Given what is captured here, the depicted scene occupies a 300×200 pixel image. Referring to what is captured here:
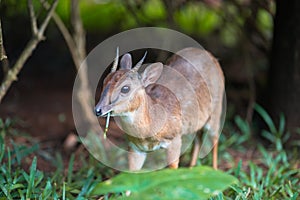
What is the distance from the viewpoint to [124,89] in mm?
3391

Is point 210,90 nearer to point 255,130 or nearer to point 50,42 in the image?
point 255,130

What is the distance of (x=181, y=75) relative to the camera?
4.25 metres

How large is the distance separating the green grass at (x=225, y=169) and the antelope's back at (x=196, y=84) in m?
0.53

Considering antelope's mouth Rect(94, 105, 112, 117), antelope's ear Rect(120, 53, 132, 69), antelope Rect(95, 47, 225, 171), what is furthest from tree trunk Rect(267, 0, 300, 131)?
antelope's mouth Rect(94, 105, 112, 117)

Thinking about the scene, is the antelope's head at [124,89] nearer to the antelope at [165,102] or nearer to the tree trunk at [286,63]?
the antelope at [165,102]

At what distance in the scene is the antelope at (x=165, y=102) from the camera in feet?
11.2

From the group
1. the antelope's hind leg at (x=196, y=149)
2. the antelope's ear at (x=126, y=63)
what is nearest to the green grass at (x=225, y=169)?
the antelope's hind leg at (x=196, y=149)

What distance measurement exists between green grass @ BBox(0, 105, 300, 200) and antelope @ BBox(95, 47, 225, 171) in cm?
35

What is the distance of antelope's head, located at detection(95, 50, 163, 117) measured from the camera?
331 centimetres

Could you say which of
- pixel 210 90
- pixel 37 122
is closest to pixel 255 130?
pixel 210 90

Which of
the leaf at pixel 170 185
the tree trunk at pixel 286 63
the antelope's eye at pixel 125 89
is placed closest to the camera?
the leaf at pixel 170 185

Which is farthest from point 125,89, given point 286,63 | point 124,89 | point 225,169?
point 286,63

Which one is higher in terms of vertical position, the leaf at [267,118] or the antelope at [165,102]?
the antelope at [165,102]

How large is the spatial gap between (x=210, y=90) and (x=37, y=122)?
6.85 feet
